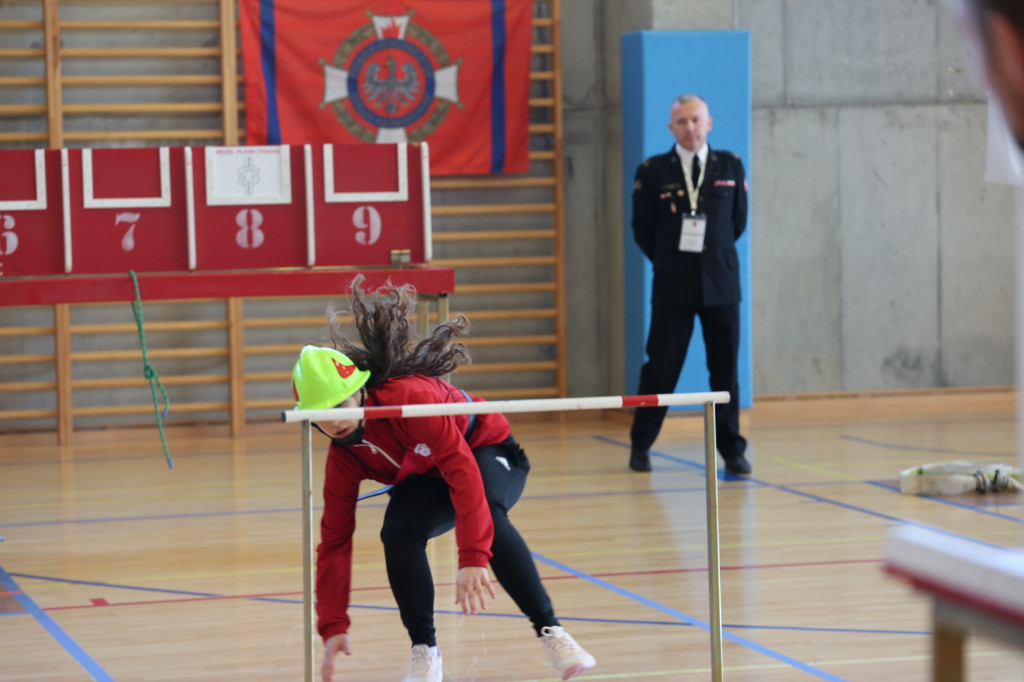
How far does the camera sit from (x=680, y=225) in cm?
576

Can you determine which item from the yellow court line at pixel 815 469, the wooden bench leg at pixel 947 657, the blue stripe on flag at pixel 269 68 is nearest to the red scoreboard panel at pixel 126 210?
the blue stripe on flag at pixel 269 68

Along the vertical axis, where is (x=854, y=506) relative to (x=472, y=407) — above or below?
below

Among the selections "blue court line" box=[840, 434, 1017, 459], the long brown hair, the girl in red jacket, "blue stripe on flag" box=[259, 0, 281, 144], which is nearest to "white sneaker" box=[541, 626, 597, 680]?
the girl in red jacket

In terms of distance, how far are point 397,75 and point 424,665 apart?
5335 mm

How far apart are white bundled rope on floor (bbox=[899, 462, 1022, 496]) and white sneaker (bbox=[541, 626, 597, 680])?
2.96 metres

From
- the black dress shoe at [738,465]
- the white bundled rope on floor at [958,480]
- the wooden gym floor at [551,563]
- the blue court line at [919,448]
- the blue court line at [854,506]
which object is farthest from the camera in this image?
the blue court line at [919,448]

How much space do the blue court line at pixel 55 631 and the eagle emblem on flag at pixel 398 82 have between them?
4.04 meters

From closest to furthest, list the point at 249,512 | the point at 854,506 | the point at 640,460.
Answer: the point at 854,506 < the point at 249,512 < the point at 640,460

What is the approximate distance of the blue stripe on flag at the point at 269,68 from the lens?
7367mm

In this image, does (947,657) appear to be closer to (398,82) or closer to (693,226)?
(693,226)

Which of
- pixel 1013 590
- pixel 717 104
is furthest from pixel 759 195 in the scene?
pixel 1013 590

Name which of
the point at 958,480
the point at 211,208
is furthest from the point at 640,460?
the point at 211,208

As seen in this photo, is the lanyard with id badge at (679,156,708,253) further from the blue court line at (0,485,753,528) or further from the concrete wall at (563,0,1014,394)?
the concrete wall at (563,0,1014,394)

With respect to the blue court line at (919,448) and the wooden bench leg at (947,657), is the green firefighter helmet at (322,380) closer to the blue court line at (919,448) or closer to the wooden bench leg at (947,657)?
the wooden bench leg at (947,657)
